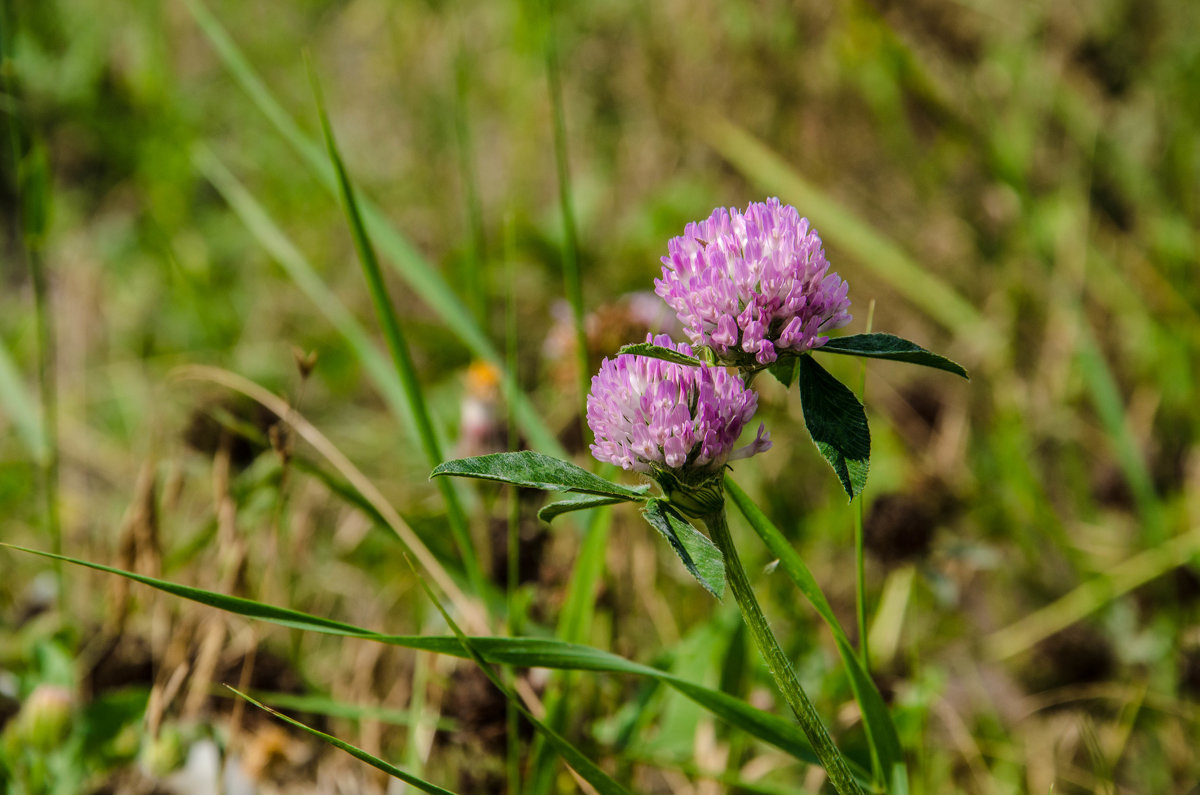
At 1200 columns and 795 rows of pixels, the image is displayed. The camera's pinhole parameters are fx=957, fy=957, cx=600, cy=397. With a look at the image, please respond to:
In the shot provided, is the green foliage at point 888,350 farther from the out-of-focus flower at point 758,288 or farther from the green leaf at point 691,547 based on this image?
the green leaf at point 691,547

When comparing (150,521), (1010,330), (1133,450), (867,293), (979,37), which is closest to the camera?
(150,521)

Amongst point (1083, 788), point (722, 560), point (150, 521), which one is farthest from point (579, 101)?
point (722, 560)

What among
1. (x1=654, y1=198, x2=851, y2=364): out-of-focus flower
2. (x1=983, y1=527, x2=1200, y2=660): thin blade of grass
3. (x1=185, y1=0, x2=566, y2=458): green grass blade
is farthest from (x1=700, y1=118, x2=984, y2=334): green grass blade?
(x1=654, y1=198, x2=851, y2=364): out-of-focus flower

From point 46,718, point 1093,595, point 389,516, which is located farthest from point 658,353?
point 1093,595

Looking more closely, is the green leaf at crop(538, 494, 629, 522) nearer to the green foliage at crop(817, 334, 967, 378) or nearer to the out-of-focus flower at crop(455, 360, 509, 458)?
the green foliage at crop(817, 334, 967, 378)

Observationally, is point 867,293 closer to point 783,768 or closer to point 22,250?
point 783,768

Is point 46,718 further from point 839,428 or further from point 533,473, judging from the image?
point 839,428

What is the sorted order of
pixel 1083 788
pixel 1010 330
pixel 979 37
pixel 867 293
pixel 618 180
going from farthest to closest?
pixel 618 180
pixel 979 37
pixel 867 293
pixel 1010 330
pixel 1083 788
